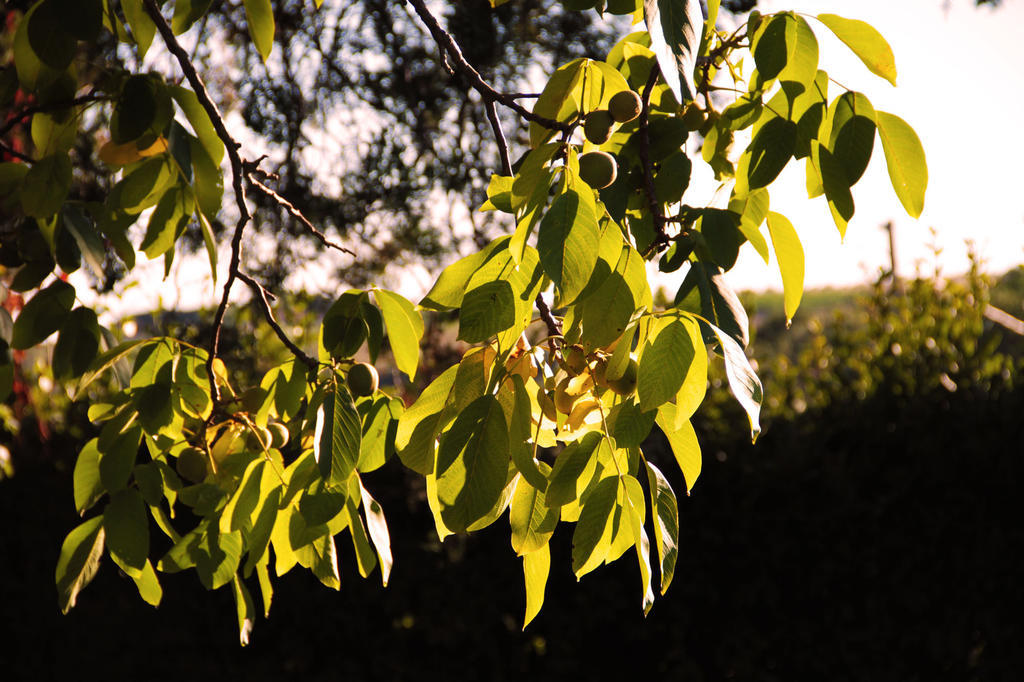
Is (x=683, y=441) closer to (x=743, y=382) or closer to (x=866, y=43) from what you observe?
(x=743, y=382)

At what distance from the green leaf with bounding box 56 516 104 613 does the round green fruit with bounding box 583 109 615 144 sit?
1.00 meters

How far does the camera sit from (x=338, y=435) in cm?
103

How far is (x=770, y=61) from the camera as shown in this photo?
104cm

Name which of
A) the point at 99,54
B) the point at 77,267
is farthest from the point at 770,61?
the point at 99,54

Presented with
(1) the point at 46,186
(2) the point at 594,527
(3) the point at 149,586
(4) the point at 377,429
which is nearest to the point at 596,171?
(2) the point at 594,527

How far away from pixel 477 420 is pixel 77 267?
30.1 inches

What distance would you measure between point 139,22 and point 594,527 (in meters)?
1.06

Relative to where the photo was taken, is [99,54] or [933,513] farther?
[99,54]

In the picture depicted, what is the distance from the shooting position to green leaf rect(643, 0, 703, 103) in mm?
724

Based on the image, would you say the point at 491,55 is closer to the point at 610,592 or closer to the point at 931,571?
the point at 610,592

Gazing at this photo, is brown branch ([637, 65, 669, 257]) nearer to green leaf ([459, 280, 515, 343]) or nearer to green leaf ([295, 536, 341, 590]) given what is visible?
green leaf ([459, 280, 515, 343])

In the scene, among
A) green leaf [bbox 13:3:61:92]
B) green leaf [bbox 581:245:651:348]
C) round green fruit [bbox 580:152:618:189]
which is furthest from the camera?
green leaf [bbox 13:3:61:92]

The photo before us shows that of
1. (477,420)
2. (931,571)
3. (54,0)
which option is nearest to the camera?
(477,420)

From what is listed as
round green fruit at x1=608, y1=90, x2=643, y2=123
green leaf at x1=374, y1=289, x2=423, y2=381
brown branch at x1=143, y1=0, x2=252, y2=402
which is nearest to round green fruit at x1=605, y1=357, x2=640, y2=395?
round green fruit at x1=608, y1=90, x2=643, y2=123
